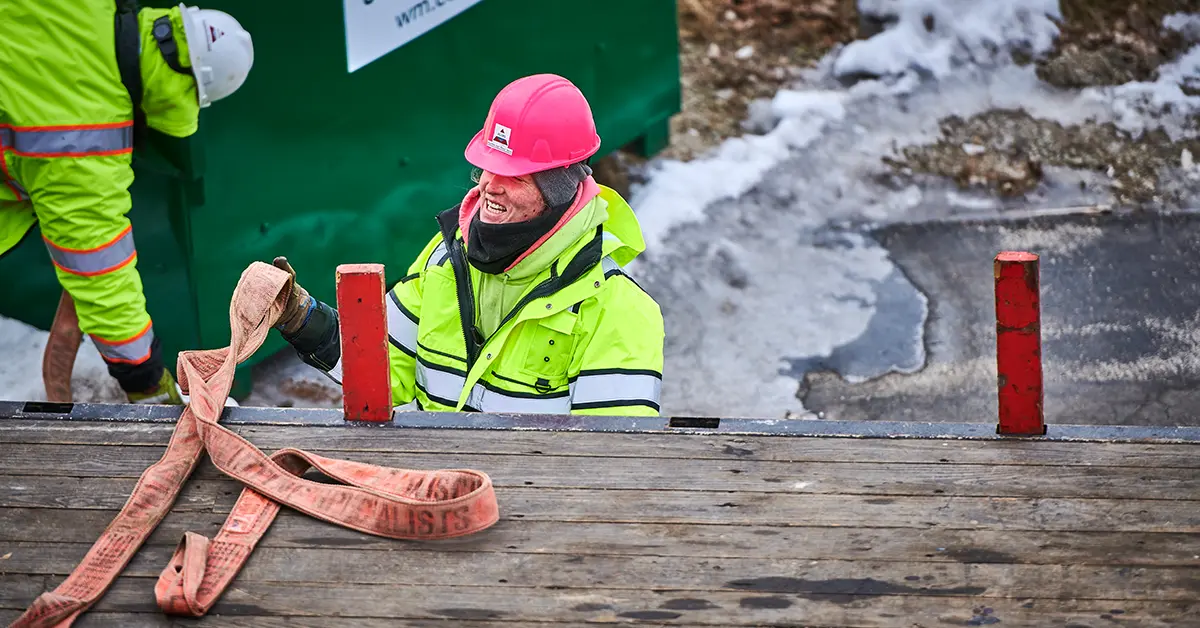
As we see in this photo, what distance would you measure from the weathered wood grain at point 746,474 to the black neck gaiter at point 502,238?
0.55 m

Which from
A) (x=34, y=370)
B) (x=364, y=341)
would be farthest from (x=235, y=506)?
(x=34, y=370)

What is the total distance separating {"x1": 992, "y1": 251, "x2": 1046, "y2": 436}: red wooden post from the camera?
10.7ft

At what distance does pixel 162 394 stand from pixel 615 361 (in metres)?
2.49

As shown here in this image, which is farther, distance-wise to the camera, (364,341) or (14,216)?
(14,216)

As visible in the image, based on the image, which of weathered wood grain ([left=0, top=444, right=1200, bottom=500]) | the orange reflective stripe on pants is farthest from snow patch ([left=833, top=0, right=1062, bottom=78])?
weathered wood grain ([left=0, top=444, right=1200, bottom=500])

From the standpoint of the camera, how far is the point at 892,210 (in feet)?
27.0

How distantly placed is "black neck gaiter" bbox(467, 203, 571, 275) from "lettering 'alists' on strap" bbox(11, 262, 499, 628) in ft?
2.08

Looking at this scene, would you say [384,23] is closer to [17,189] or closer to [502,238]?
[17,189]

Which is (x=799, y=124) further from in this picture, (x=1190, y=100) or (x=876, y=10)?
(x=1190, y=100)

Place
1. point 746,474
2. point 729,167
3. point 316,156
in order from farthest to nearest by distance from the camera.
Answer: point 729,167, point 316,156, point 746,474

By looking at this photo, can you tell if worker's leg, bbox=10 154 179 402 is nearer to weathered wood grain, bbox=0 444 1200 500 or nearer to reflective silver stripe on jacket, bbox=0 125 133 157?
reflective silver stripe on jacket, bbox=0 125 133 157

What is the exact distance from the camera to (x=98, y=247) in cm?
485

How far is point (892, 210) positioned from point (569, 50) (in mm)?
2125

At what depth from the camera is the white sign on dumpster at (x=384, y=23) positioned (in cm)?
597
